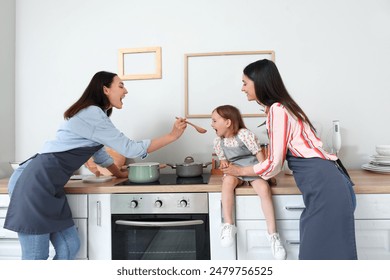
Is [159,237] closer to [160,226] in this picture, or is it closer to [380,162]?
[160,226]

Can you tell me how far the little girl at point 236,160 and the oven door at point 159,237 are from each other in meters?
0.14

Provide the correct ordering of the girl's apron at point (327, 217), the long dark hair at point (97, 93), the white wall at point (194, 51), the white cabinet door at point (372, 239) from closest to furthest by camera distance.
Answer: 1. the girl's apron at point (327, 217)
2. the white cabinet door at point (372, 239)
3. the long dark hair at point (97, 93)
4. the white wall at point (194, 51)

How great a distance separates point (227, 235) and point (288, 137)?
20.1 inches

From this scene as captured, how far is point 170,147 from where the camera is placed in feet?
6.41

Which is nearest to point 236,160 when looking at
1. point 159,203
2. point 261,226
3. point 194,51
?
point 261,226

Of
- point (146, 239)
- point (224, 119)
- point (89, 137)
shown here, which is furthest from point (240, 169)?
point (89, 137)

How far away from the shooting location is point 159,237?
1.39 metres

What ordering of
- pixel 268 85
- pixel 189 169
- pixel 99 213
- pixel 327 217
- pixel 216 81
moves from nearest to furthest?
pixel 327 217 < pixel 268 85 < pixel 99 213 < pixel 189 169 < pixel 216 81

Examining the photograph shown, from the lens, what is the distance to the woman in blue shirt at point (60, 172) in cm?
123

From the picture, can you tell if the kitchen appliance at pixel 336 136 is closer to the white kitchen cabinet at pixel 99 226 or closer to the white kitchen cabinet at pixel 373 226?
the white kitchen cabinet at pixel 373 226

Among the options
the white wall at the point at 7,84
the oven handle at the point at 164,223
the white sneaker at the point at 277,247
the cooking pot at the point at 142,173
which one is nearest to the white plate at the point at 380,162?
the white sneaker at the point at 277,247

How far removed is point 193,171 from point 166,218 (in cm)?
35

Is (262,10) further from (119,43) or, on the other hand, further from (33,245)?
(33,245)

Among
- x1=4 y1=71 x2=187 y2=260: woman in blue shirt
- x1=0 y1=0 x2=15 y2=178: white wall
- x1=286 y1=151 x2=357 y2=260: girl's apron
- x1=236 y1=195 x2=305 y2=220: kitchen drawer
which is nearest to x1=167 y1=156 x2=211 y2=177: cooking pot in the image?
x1=4 y1=71 x2=187 y2=260: woman in blue shirt
